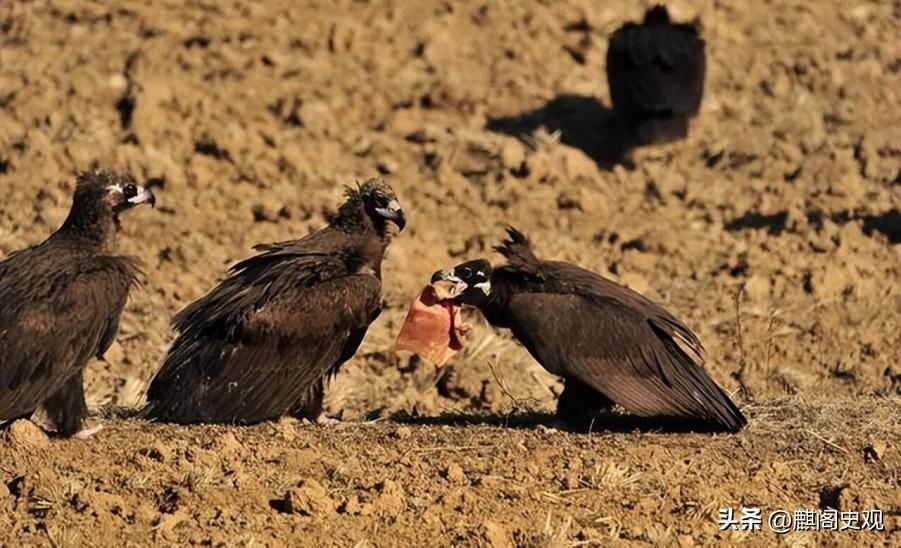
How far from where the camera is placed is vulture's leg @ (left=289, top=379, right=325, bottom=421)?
1184cm

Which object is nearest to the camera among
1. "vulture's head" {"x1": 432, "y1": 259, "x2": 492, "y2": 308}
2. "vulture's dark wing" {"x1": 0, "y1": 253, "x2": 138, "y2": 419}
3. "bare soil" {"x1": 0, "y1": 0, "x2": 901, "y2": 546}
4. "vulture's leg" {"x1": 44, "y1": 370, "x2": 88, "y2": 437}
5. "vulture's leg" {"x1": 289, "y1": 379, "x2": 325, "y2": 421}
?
"bare soil" {"x1": 0, "y1": 0, "x2": 901, "y2": 546}

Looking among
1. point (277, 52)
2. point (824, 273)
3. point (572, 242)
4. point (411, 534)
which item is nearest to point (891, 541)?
point (411, 534)

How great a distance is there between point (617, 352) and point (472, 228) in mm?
7276

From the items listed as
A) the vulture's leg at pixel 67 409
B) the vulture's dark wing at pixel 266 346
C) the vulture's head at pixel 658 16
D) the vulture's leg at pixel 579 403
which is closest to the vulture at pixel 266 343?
the vulture's dark wing at pixel 266 346

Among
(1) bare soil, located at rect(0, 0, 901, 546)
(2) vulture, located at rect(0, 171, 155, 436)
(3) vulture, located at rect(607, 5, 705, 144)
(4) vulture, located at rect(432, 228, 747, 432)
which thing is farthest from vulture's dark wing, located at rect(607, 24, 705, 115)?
(2) vulture, located at rect(0, 171, 155, 436)

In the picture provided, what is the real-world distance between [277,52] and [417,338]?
33.4ft

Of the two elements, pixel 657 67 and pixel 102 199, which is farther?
pixel 657 67

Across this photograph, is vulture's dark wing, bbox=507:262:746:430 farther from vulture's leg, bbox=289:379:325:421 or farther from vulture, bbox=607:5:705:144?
vulture, bbox=607:5:705:144

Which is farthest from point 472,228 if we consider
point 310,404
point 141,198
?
point 141,198

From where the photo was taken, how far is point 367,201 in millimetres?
12289

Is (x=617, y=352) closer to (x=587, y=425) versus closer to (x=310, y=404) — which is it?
(x=587, y=425)

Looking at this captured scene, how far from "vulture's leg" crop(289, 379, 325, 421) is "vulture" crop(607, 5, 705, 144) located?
29.6 feet

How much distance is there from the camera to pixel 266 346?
37.7ft

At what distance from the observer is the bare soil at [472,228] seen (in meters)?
9.90
